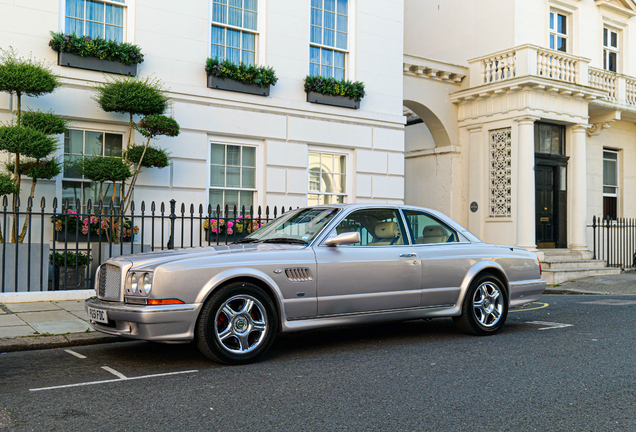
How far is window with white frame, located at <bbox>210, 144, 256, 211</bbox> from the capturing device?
12.5 metres

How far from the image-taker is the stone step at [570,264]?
623 inches

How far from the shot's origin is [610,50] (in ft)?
65.7

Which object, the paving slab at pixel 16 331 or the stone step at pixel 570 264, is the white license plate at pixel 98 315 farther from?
the stone step at pixel 570 264

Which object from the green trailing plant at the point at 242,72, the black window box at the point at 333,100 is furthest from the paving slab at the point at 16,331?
the black window box at the point at 333,100

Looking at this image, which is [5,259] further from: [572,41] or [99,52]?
[572,41]

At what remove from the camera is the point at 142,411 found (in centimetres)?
417

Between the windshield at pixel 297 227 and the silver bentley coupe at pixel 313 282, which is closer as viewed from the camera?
the silver bentley coupe at pixel 313 282

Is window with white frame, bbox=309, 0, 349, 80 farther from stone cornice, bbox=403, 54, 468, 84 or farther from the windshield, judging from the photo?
the windshield

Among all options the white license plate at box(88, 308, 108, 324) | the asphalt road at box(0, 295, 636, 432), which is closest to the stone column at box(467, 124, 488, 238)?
the asphalt road at box(0, 295, 636, 432)

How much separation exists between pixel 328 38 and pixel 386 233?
847 centimetres

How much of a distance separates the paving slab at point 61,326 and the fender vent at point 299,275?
2.94 metres

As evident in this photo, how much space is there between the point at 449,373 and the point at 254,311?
1904 millimetres

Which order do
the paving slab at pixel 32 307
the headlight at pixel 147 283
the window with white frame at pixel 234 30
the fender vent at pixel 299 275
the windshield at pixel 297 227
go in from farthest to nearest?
the window with white frame at pixel 234 30, the paving slab at pixel 32 307, the windshield at pixel 297 227, the fender vent at pixel 299 275, the headlight at pixel 147 283

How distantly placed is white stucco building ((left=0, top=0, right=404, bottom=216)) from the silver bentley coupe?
5605 millimetres
